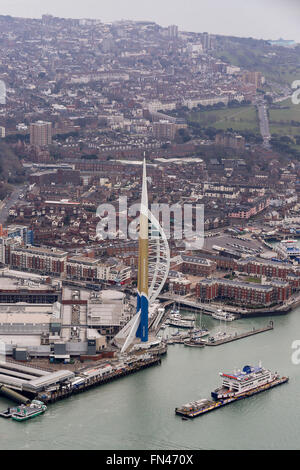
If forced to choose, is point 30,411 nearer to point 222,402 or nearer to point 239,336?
point 222,402

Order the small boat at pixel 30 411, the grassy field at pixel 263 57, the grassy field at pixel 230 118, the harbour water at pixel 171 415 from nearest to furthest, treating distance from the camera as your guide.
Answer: the harbour water at pixel 171 415
the small boat at pixel 30 411
the grassy field at pixel 230 118
the grassy field at pixel 263 57

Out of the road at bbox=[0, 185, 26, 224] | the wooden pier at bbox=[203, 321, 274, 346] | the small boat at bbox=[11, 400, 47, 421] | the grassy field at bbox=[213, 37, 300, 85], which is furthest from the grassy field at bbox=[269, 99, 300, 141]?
the small boat at bbox=[11, 400, 47, 421]

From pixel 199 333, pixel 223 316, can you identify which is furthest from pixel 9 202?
pixel 199 333

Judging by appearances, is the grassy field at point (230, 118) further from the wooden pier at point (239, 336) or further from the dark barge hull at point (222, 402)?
the dark barge hull at point (222, 402)

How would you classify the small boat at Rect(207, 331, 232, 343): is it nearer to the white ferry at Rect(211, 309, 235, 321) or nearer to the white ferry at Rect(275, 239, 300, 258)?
the white ferry at Rect(211, 309, 235, 321)

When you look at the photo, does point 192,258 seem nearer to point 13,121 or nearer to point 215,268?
point 215,268

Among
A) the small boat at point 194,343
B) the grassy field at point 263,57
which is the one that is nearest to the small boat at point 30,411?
the small boat at point 194,343
